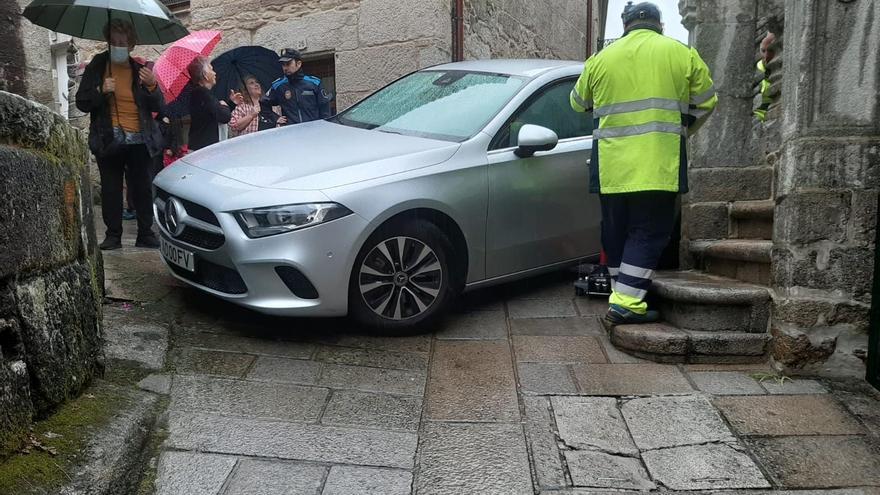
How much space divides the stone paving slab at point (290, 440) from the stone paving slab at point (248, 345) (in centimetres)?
82

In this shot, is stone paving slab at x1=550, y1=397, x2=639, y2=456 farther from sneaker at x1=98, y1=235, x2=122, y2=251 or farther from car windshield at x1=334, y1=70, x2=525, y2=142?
sneaker at x1=98, y1=235, x2=122, y2=251

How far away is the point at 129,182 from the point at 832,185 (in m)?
5.02

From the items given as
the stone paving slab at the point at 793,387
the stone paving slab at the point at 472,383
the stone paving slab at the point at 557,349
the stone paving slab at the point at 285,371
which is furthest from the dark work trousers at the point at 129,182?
the stone paving slab at the point at 793,387

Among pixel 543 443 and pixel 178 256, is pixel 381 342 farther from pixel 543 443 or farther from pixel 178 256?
pixel 543 443

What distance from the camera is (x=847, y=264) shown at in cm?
378

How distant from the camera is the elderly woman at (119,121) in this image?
5.80m

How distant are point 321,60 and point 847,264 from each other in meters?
7.34

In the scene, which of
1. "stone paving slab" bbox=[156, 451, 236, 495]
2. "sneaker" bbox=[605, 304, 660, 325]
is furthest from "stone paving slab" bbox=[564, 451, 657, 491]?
"sneaker" bbox=[605, 304, 660, 325]

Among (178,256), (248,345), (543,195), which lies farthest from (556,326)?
(178,256)

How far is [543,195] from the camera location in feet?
16.6

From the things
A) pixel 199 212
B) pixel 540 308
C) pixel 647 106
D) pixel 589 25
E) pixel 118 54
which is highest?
pixel 589 25

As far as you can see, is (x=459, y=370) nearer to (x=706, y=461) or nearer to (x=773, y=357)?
(x=706, y=461)

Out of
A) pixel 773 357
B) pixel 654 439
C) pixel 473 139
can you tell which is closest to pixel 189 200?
pixel 473 139

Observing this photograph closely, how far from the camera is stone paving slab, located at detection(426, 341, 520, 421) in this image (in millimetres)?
3467
